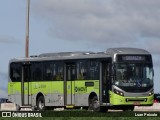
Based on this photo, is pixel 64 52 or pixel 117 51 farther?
pixel 64 52

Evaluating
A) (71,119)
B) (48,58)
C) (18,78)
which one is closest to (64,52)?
(48,58)

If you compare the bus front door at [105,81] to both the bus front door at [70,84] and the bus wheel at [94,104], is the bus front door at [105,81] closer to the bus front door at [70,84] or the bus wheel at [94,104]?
the bus wheel at [94,104]

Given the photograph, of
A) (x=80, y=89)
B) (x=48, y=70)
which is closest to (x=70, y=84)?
(x=80, y=89)

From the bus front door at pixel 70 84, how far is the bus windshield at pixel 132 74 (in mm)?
3473

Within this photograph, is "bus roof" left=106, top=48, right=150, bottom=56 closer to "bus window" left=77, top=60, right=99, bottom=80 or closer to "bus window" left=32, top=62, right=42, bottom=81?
"bus window" left=77, top=60, right=99, bottom=80

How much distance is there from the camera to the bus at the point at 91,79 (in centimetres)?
4100

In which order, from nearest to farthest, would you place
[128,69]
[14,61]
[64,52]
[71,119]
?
[71,119] < [128,69] < [64,52] < [14,61]

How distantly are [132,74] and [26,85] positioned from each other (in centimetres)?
908

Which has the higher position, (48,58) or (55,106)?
(48,58)

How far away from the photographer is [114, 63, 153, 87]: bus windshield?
134ft

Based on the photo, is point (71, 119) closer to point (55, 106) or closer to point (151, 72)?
point (151, 72)

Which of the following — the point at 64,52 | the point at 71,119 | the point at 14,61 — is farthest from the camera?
the point at 14,61

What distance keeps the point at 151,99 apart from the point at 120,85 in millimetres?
2037

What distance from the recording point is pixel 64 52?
149ft
